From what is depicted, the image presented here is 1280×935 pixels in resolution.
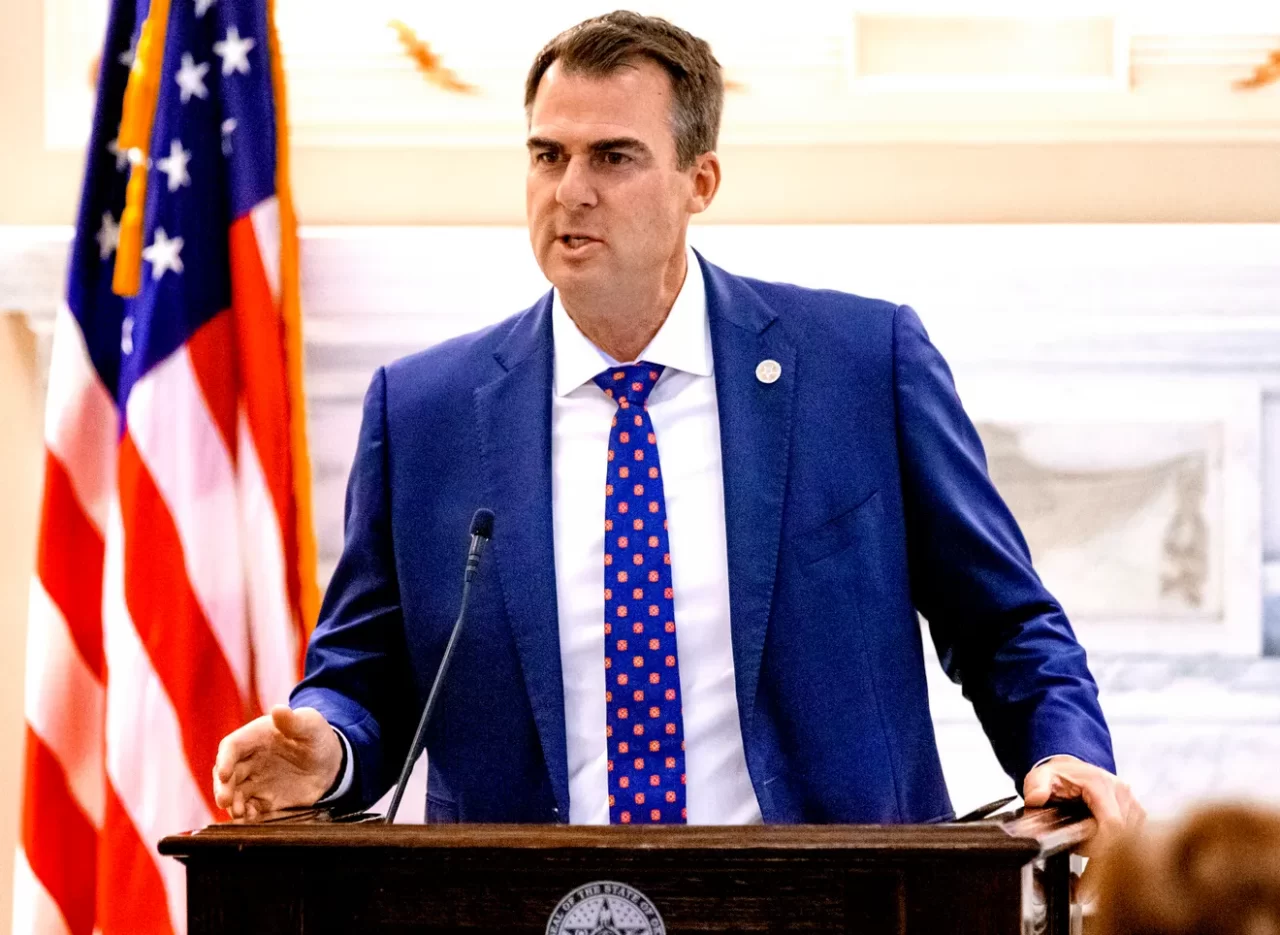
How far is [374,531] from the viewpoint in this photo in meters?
2.66

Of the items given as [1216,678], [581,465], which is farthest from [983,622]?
[1216,678]

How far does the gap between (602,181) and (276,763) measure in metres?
0.99

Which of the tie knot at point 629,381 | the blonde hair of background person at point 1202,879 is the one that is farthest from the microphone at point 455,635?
the blonde hair of background person at point 1202,879

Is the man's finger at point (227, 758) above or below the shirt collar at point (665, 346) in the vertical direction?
below

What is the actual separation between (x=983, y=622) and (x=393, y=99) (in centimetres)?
211

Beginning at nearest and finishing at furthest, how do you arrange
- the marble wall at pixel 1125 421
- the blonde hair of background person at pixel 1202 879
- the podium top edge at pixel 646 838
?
1. the blonde hair of background person at pixel 1202 879
2. the podium top edge at pixel 646 838
3. the marble wall at pixel 1125 421

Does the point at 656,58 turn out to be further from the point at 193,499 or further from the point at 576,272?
the point at 193,499

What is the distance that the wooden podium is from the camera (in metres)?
1.66

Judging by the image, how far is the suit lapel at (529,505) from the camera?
96.7 inches

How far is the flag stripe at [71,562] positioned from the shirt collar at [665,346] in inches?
55.1

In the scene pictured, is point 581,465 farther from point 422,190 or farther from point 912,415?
point 422,190

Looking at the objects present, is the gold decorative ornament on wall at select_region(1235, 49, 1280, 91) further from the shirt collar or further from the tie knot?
the tie knot

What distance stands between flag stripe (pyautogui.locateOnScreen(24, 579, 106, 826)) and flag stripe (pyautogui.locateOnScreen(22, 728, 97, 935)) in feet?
Answer: 0.07

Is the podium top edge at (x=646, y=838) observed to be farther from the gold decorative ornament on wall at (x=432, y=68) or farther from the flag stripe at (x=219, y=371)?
the gold decorative ornament on wall at (x=432, y=68)
